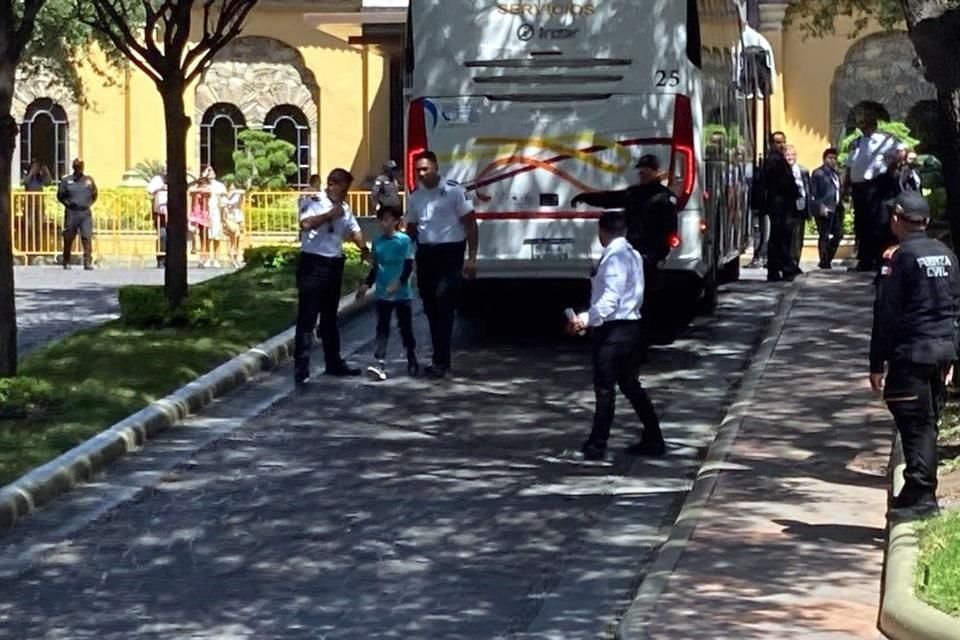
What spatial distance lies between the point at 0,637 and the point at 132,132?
3488 cm

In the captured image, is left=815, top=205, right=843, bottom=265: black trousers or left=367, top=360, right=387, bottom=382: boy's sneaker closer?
left=367, top=360, right=387, bottom=382: boy's sneaker

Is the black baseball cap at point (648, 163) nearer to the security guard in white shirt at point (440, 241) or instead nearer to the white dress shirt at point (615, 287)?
the security guard in white shirt at point (440, 241)

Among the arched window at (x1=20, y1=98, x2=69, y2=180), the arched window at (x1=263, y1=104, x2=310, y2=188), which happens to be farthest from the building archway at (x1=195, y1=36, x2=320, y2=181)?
the arched window at (x1=20, y1=98, x2=69, y2=180)

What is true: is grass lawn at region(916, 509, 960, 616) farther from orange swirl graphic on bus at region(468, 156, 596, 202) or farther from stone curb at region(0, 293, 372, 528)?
orange swirl graphic on bus at region(468, 156, 596, 202)

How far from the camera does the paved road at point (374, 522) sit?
9672 millimetres

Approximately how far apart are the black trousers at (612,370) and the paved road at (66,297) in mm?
7935

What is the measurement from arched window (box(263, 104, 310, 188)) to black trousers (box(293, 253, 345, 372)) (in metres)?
27.2

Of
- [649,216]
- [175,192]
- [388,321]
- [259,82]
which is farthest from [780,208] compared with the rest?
→ [259,82]

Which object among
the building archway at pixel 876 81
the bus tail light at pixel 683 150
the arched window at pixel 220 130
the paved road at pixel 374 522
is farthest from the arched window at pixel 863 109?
the paved road at pixel 374 522

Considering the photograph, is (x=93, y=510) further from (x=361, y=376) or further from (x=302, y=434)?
(x=361, y=376)

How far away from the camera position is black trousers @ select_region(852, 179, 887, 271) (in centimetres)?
2256

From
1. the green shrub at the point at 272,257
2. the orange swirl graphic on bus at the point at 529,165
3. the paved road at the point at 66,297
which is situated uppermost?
the orange swirl graphic on bus at the point at 529,165

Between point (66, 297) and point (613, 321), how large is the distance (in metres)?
14.6

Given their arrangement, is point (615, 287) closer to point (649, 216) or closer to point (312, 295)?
point (649, 216)
